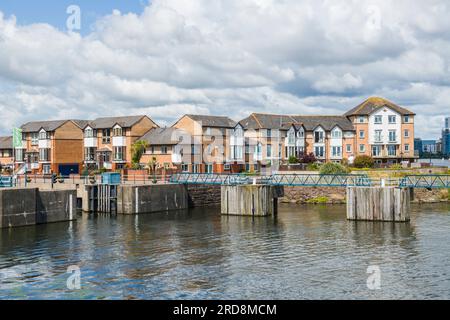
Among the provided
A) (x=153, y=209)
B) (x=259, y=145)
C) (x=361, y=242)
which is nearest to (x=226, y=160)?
(x=259, y=145)

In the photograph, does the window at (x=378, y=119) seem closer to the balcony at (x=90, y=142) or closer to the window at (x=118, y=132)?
the window at (x=118, y=132)

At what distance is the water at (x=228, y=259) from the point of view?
28.1 metres

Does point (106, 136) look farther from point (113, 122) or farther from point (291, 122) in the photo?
point (291, 122)

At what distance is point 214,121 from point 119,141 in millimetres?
16345

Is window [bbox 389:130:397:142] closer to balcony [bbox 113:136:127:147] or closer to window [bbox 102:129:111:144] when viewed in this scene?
balcony [bbox 113:136:127:147]

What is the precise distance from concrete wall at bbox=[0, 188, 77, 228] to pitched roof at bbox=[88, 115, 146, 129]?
41.7 meters

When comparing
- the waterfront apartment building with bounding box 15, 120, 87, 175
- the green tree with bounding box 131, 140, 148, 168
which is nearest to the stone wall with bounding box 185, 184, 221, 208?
the green tree with bounding box 131, 140, 148, 168

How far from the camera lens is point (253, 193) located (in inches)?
2304

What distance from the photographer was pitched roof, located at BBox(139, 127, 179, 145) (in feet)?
294

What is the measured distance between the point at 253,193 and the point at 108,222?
1478cm

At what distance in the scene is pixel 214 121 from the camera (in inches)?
3720

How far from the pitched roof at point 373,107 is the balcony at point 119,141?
42.3m

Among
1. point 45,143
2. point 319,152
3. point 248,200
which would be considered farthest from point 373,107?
point 45,143
